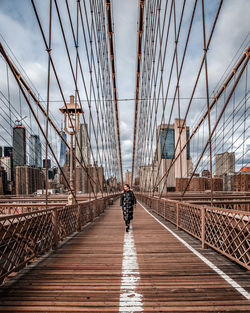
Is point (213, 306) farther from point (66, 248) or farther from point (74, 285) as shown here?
point (66, 248)

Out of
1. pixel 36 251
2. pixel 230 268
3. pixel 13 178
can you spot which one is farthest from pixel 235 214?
pixel 13 178

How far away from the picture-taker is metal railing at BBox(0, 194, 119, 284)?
10.4 ft

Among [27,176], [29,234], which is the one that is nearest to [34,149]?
[27,176]

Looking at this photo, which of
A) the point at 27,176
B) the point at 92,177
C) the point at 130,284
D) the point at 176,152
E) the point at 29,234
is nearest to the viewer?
the point at 130,284

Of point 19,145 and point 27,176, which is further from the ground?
point 19,145

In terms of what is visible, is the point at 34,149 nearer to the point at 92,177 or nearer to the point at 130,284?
the point at 92,177

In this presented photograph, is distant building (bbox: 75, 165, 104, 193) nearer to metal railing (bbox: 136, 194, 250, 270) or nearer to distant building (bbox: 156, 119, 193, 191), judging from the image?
distant building (bbox: 156, 119, 193, 191)

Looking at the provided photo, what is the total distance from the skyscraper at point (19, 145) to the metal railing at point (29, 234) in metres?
8.45

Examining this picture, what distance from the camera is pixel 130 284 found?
3.05 m

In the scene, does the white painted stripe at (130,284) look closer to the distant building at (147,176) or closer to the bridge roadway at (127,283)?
the bridge roadway at (127,283)

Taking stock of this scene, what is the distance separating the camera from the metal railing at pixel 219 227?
345cm

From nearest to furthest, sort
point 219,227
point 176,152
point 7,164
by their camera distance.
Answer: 1. point 219,227
2. point 7,164
3. point 176,152

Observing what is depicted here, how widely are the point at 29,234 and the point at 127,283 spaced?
181 centimetres

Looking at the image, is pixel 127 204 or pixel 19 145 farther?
pixel 19 145
